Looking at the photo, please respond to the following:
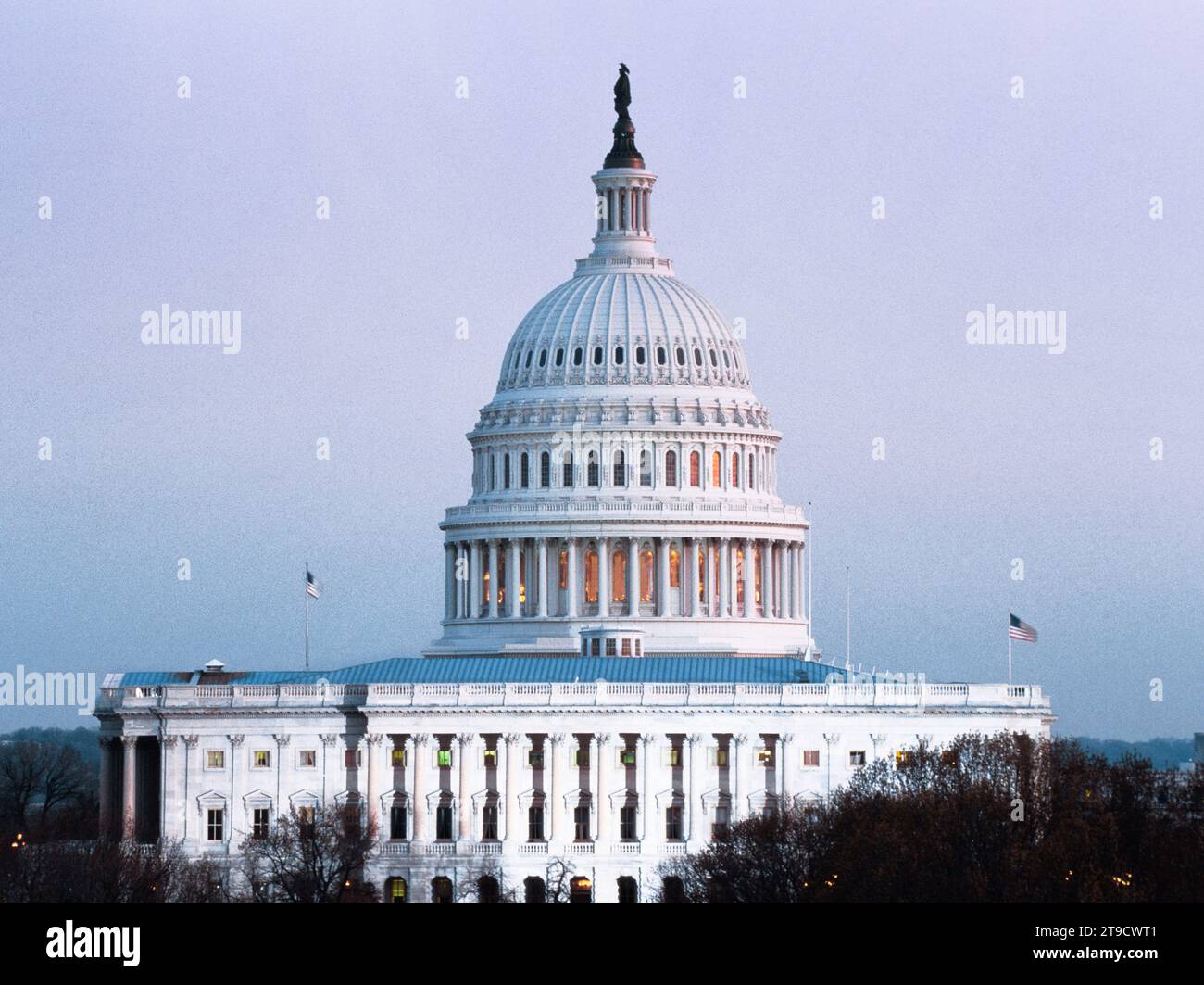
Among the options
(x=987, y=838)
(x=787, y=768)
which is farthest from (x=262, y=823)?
(x=987, y=838)

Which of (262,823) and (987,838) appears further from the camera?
(262,823)

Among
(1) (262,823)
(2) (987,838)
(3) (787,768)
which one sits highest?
(3) (787,768)

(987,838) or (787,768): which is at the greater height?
(787,768)

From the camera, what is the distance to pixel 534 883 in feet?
641

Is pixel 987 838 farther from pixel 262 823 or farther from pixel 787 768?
pixel 262 823

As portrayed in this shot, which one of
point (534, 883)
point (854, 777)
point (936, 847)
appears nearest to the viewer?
point (936, 847)

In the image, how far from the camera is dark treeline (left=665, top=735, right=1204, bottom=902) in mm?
125875

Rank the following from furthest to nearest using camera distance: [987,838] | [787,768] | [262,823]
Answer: [787,768] → [262,823] → [987,838]

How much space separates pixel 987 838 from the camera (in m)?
135

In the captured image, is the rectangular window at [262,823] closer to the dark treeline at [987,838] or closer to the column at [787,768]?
the column at [787,768]

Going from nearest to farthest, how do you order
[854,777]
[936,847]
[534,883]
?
1. [936,847]
2. [854,777]
3. [534,883]
